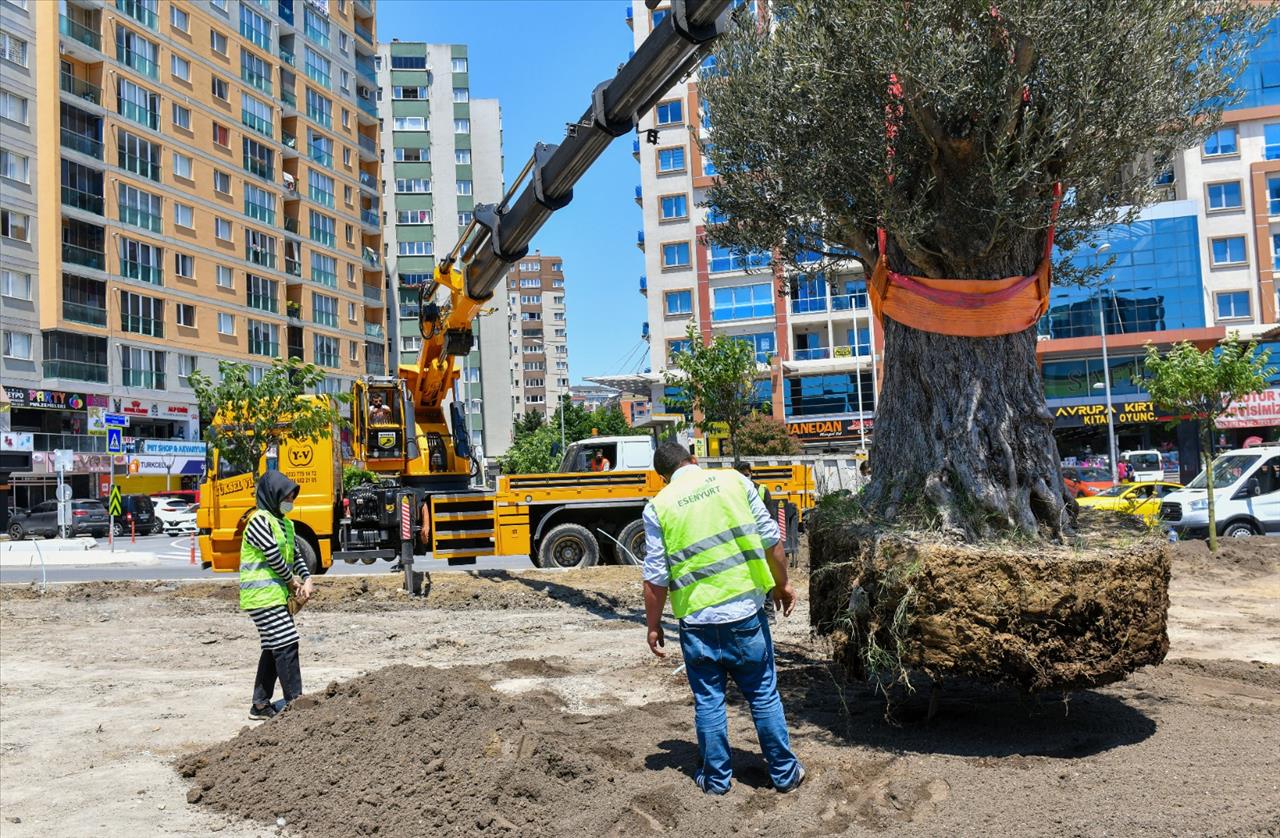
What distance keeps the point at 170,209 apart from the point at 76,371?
8.98 meters

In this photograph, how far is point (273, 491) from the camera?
7504 mm

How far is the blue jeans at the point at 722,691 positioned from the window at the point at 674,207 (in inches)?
1968

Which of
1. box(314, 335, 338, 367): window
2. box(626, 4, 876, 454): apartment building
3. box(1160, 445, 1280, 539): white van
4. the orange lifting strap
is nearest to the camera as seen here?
the orange lifting strap

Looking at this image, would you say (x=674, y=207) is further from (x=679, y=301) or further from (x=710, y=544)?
(x=710, y=544)

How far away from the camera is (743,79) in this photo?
6441 mm

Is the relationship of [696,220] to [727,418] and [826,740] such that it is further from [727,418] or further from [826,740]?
[826,740]

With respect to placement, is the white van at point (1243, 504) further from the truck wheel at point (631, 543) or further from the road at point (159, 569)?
the road at point (159, 569)

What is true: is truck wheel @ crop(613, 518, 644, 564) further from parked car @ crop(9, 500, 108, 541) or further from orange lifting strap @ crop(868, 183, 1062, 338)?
parked car @ crop(9, 500, 108, 541)

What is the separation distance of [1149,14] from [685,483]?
345 centimetres

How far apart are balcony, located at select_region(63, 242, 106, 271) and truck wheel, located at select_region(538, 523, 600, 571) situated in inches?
1319

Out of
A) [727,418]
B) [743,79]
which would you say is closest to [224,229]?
[727,418]

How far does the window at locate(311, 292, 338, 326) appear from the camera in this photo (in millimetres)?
56031

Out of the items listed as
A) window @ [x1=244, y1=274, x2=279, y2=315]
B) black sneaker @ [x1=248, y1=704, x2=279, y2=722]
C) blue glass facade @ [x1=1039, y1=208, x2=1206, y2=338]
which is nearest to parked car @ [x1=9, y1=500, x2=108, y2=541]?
window @ [x1=244, y1=274, x2=279, y2=315]

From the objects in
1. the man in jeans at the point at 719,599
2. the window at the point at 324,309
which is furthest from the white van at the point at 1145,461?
the man in jeans at the point at 719,599
